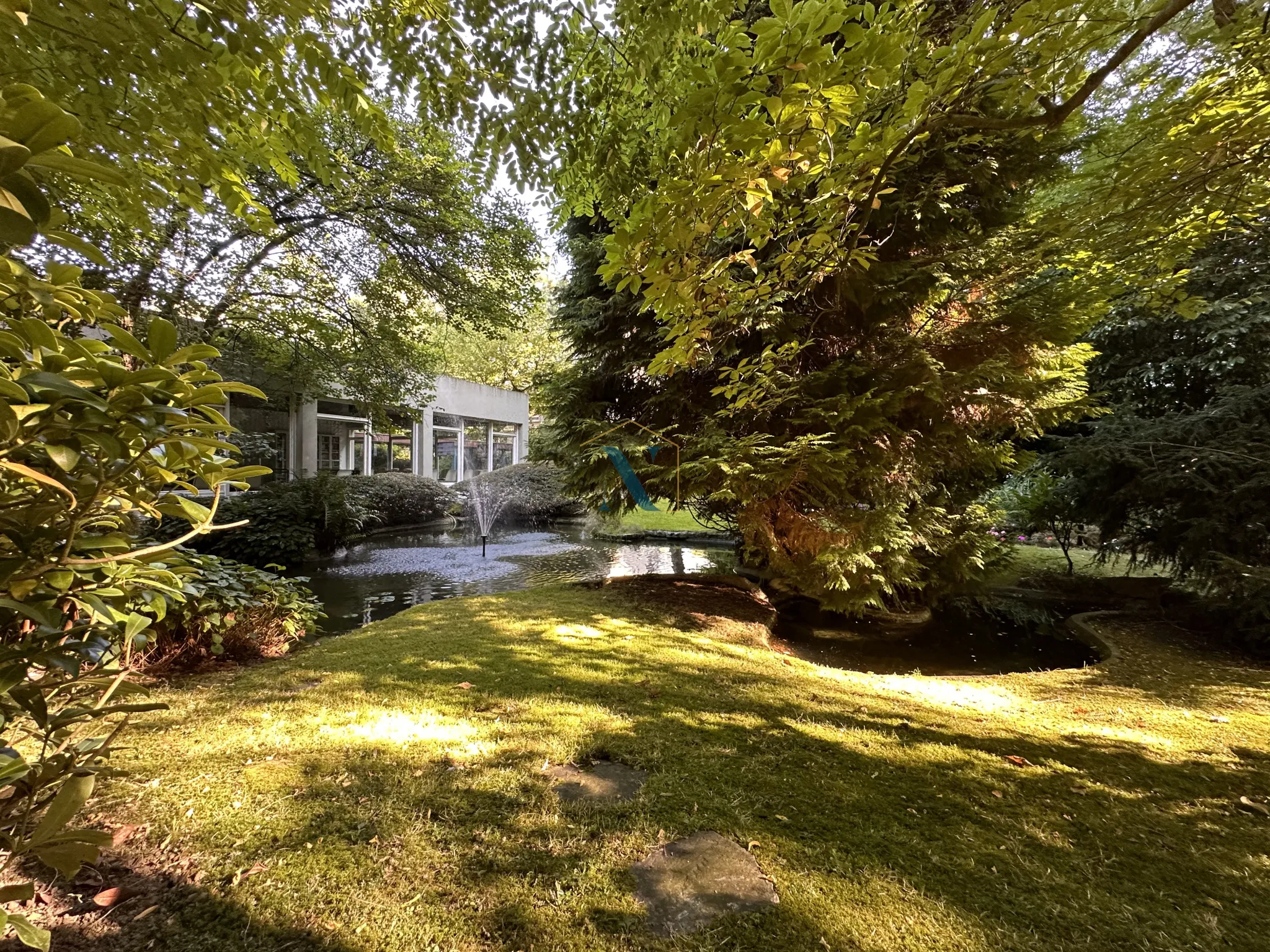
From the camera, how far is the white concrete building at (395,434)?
13.7 m

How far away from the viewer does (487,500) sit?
17.8 metres

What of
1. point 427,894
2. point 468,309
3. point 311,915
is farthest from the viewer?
point 468,309

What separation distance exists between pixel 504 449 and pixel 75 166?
24458 mm

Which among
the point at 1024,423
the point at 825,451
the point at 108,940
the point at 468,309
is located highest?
the point at 468,309

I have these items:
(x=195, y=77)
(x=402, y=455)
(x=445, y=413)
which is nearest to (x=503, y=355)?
(x=445, y=413)

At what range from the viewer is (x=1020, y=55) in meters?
2.46

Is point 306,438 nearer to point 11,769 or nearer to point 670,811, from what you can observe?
point 670,811

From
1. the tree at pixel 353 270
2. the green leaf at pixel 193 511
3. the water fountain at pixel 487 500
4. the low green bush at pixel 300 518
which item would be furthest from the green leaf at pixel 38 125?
the water fountain at pixel 487 500

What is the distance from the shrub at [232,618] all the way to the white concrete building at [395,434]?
21.6ft

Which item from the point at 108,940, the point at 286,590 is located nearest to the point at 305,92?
the point at 108,940

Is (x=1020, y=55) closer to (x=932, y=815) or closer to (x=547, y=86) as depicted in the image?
(x=547, y=86)

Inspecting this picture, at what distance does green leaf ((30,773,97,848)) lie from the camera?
2.55 feet

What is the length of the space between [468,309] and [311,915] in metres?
9.50

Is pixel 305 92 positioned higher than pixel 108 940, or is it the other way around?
pixel 305 92
